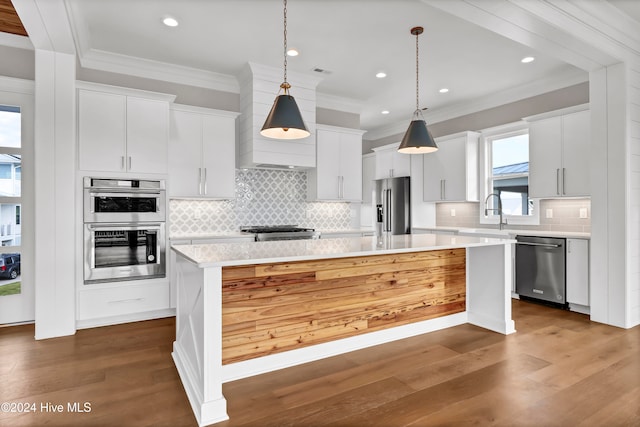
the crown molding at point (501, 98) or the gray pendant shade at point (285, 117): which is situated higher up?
the crown molding at point (501, 98)

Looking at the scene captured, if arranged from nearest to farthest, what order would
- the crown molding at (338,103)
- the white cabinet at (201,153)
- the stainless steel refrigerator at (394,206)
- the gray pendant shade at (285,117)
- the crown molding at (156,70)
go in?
the gray pendant shade at (285,117) → the crown molding at (156,70) → the white cabinet at (201,153) → the crown molding at (338,103) → the stainless steel refrigerator at (394,206)

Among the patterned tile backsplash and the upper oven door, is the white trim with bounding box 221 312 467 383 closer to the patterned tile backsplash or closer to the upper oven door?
the upper oven door

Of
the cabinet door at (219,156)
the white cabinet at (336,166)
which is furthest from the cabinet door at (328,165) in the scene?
the cabinet door at (219,156)

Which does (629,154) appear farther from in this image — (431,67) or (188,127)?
(188,127)

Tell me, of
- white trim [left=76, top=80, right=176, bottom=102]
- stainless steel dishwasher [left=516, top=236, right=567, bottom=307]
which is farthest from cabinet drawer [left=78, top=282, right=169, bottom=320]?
stainless steel dishwasher [left=516, top=236, right=567, bottom=307]

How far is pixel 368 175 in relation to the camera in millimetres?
6883

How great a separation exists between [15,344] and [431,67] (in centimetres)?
491

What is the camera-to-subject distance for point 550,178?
438 cm

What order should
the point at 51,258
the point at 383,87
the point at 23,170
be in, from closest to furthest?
the point at 51,258 < the point at 23,170 < the point at 383,87

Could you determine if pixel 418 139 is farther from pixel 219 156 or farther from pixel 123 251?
pixel 123 251

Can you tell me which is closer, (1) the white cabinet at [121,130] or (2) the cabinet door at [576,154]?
(1) the white cabinet at [121,130]

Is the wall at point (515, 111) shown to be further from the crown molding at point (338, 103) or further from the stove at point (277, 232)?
the stove at point (277, 232)

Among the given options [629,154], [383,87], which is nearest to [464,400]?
[629,154]

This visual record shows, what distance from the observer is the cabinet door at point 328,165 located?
5109 mm
